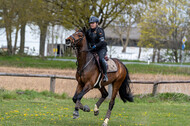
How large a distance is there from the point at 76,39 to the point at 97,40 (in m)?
0.87

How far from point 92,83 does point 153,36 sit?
35.8m

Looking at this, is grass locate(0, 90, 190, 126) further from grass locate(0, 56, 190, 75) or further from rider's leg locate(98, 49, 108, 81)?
grass locate(0, 56, 190, 75)

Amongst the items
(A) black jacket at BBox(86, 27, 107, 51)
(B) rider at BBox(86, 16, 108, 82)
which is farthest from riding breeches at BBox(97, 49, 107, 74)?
(A) black jacket at BBox(86, 27, 107, 51)

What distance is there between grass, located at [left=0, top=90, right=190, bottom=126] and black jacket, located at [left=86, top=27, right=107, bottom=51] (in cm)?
210

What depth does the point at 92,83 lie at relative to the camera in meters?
8.49

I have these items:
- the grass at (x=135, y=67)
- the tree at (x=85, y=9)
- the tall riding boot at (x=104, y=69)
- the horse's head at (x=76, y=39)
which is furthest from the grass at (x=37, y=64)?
the horse's head at (x=76, y=39)

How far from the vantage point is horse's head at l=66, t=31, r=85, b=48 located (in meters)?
7.96

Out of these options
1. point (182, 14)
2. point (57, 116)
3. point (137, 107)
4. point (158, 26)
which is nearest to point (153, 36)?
point (158, 26)

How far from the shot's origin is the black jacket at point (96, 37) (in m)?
8.73

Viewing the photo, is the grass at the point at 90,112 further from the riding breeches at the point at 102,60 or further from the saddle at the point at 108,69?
the riding breeches at the point at 102,60


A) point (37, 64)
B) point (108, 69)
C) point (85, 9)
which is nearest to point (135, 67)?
point (85, 9)

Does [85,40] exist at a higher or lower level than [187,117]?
higher

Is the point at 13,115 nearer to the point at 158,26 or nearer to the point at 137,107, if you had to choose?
the point at 137,107

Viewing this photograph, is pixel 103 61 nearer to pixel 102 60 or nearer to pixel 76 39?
pixel 102 60
